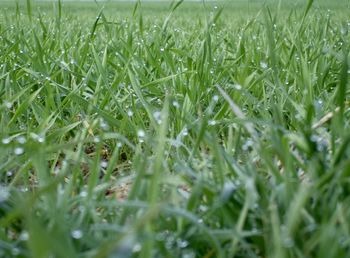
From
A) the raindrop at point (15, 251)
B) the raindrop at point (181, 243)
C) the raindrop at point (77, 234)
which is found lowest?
the raindrop at point (181, 243)

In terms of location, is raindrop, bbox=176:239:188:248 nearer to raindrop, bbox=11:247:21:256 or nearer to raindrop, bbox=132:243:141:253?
raindrop, bbox=132:243:141:253

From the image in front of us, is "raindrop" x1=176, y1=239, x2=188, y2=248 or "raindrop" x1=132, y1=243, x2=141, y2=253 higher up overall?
"raindrop" x1=132, y1=243, x2=141, y2=253

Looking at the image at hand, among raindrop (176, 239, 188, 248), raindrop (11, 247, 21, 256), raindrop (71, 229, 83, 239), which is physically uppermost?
raindrop (71, 229, 83, 239)

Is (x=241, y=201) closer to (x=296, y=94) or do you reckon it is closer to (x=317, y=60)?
(x=296, y=94)

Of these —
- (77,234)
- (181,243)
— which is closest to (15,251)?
(77,234)

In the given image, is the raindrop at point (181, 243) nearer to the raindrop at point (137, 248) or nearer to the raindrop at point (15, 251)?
the raindrop at point (137, 248)

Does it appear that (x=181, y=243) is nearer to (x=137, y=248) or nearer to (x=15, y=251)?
(x=137, y=248)

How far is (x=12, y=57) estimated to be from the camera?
2.25 m

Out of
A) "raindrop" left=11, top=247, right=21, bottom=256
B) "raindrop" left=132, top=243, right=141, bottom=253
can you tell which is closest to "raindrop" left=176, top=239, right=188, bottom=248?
"raindrop" left=132, top=243, right=141, bottom=253

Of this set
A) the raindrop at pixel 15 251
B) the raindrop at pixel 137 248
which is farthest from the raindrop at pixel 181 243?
the raindrop at pixel 15 251

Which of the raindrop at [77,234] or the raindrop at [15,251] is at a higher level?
the raindrop at [77,234]

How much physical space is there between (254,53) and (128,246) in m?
1.65

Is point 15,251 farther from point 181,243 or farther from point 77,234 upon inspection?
point 181,243

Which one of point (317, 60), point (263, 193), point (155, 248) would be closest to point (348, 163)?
Answer: point (263, 193)
